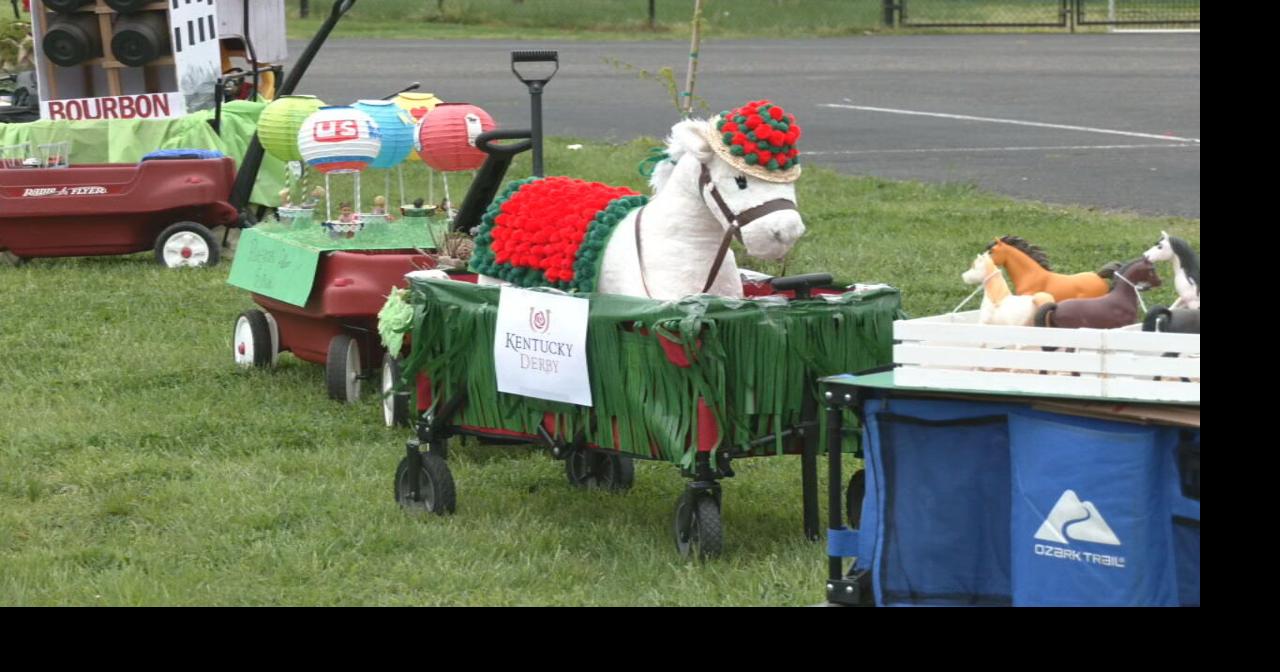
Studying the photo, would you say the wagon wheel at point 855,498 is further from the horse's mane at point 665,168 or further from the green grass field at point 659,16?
the green grass field at point 659,16

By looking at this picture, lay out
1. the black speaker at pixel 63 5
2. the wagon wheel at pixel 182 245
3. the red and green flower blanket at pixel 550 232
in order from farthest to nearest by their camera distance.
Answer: the black speaker at pixel 63 5 → the wagon wheel at pixel 182 245 → the red and green flower blanket at pixel 550 232

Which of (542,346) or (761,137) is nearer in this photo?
(761,137)

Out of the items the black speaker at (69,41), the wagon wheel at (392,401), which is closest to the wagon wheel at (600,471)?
the wagon wheel at (392,401)

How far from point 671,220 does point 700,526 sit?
3.16 ft

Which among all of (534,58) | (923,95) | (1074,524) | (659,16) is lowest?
(1074,524)

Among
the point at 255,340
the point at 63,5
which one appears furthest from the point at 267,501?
the point at 63,5

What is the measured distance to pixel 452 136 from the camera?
7539 mm

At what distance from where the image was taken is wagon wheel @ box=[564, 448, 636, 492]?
6.42 metres

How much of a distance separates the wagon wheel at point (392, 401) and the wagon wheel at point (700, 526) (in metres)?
1.89

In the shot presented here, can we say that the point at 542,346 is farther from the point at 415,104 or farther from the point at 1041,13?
the point at 1041,13

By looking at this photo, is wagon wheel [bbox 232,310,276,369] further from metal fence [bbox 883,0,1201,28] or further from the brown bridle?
metal fence [bbox 883,0,1201,28]

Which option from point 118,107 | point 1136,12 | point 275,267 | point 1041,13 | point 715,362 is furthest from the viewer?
point 1041,13

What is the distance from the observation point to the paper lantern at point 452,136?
24.7 feet
